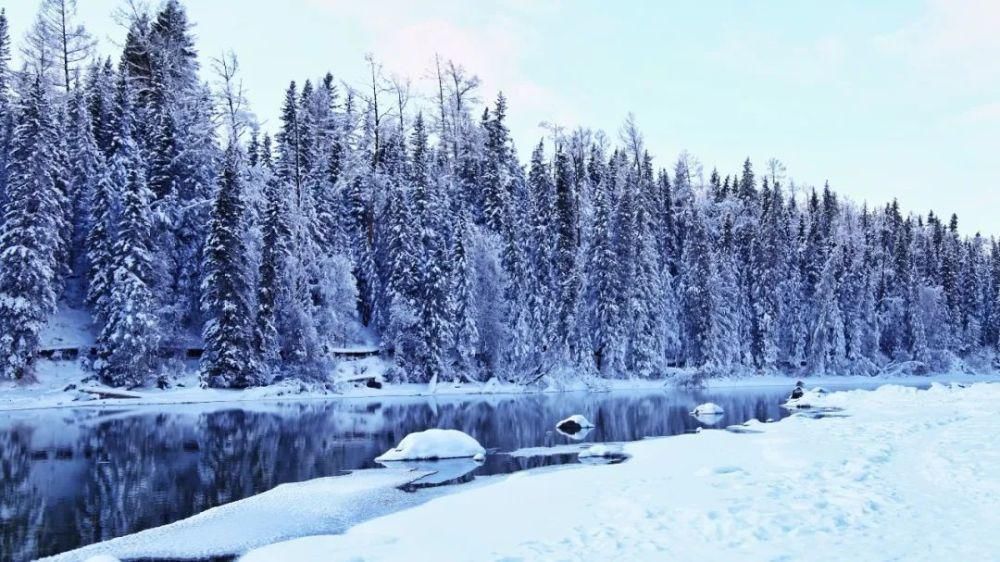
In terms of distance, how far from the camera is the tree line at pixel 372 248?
46625 mm

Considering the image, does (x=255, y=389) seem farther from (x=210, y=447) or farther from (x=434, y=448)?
(x=434, y=448)

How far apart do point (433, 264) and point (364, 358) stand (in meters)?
9.45

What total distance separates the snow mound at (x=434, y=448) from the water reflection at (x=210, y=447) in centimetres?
78

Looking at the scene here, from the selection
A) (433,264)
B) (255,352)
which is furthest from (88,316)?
(433,264)

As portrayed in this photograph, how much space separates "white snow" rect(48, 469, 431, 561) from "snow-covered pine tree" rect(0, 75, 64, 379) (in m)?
31.8

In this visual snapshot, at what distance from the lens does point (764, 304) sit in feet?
236

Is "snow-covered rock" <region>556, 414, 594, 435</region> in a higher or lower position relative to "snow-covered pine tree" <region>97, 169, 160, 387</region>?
lower

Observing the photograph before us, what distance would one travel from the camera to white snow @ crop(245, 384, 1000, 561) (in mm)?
10039

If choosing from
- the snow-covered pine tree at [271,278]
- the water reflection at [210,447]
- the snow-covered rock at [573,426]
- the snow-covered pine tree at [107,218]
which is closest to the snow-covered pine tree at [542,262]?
the water reflection at [210,447]

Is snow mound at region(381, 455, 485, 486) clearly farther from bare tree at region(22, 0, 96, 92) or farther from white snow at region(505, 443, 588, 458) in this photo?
bare tree at region(22, 0, 96, 92)

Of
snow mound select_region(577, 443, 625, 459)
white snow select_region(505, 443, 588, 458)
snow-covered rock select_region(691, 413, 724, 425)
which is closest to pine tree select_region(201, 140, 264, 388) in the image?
white snow select_region(505, 443, 588, 458)

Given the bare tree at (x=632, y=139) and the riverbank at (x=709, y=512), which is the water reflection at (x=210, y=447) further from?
the bare tree at (x=632, y=139)

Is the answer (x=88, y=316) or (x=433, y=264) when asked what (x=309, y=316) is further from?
(x=88, y=316)

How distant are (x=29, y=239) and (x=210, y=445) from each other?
25705mm
